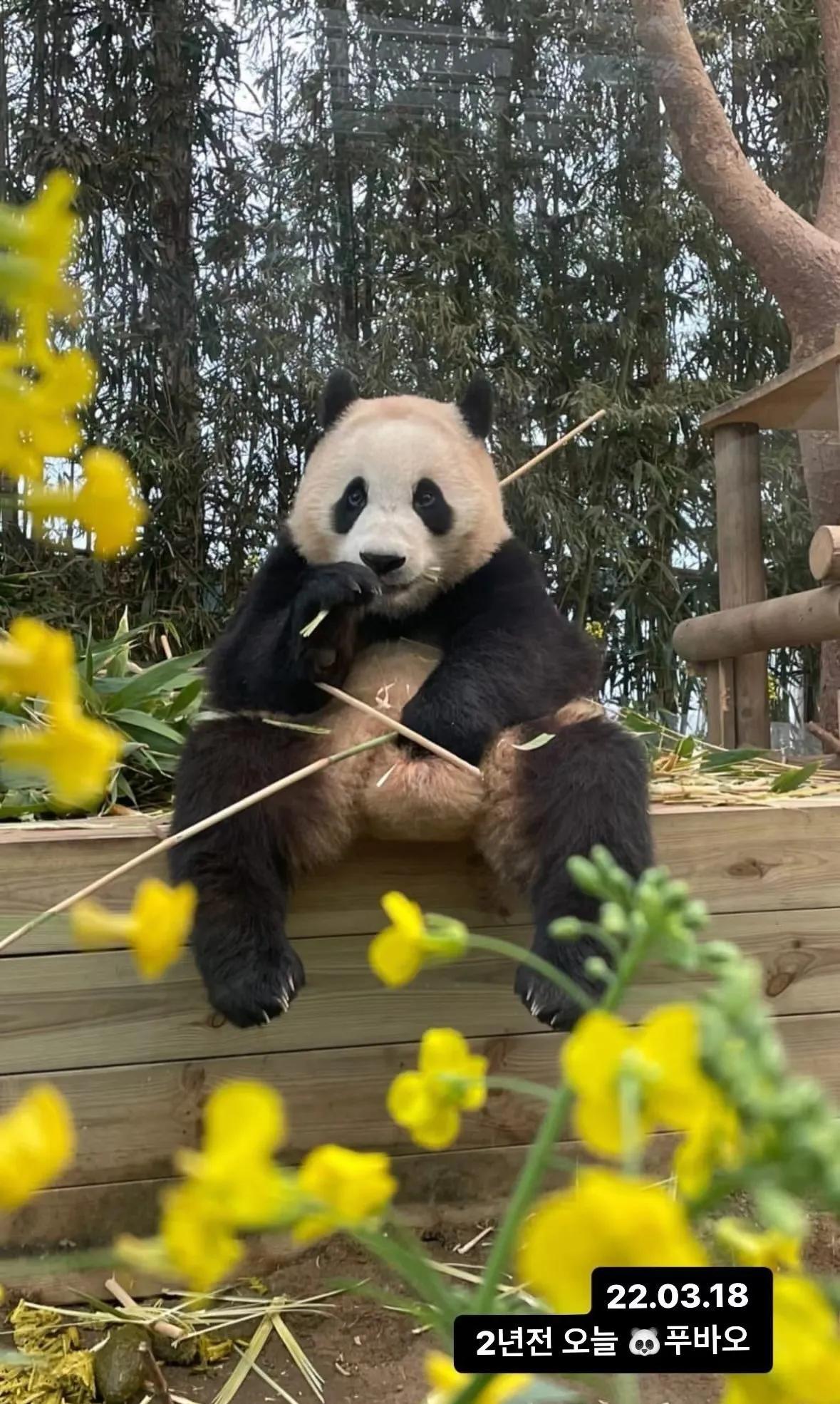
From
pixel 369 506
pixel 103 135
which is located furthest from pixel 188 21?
pixel 369 506

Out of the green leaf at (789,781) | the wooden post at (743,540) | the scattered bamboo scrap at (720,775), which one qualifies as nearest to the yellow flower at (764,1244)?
the scattered bamboo scrap at (720,775)

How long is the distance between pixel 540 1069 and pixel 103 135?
2214 millimetres

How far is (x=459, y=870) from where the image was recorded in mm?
1501

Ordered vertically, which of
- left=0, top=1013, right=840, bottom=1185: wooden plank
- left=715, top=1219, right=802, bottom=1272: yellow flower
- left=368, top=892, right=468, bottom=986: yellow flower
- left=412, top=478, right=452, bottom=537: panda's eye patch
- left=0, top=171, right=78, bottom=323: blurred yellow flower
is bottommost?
left=0, top=1013, right=840, bottom=1185: wooden plank

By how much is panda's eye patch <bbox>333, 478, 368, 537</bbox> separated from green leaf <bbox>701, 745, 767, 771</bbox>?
36.0 inches

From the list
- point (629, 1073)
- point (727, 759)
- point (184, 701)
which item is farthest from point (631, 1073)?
point (727, 759)

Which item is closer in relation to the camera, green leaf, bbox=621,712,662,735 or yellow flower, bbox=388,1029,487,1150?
yellow flower, bbox=388,1029,487,1150

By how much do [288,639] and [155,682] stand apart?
2.19ft

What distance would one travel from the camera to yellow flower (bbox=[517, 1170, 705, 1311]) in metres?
0.14

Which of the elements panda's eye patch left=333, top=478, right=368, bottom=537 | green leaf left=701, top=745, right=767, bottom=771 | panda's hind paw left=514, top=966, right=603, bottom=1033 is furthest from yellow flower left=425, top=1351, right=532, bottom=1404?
green leaf left=701, top=745, right=767, bottom=771

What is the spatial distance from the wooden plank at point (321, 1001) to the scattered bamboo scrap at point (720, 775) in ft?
0.64

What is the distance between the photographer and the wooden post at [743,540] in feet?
9.11

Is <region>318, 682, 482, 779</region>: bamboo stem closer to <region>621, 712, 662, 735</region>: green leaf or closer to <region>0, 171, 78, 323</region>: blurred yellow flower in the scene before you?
<region>0, 171, 78, 323</region>: blurred yellow flower

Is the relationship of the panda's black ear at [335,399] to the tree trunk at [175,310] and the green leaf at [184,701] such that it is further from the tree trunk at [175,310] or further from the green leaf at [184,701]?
the tree trunk at [175,310]
